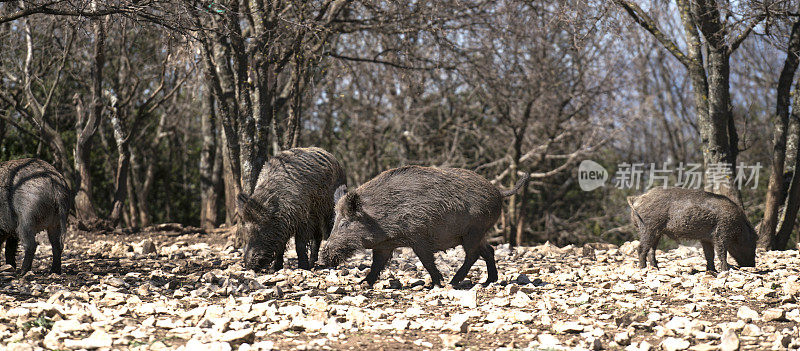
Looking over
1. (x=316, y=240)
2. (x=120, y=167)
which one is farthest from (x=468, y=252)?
(x=120, y=167)

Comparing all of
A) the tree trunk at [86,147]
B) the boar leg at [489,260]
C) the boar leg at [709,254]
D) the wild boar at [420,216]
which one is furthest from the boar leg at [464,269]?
the tree trunk at [86,147]

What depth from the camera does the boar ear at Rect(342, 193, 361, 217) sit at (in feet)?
22.5

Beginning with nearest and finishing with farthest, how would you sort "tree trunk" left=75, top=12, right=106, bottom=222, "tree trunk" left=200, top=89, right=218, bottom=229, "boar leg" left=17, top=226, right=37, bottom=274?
"boar leg" left=17, top=226, right=37, bottom=274, "tree trunk" left=75, top=12, right=106, bottom=222, "tree trunk" left=200, top=89, right=218, bottom=229

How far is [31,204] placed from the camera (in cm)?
730

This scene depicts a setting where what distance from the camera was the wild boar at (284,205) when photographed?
8156 mm

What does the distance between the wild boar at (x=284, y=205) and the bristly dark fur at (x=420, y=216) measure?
4.04 ft

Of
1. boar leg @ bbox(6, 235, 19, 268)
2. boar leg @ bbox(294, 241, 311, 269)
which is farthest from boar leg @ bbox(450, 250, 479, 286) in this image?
boar leg @ bbox(6, 235, 19, 268)

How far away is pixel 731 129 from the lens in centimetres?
1102

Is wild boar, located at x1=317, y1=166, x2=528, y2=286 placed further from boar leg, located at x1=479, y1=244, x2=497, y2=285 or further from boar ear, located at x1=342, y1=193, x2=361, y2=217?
boar leg, located at x1=479, y1=244, x2=497, y2=285

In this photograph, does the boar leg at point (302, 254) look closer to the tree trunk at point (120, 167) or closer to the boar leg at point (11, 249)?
the boar leg at point (11, 249)

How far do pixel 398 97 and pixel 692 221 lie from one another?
1002 cm

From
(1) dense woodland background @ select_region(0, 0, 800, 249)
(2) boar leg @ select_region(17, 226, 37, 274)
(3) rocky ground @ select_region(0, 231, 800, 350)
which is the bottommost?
(3) rocky ground @ select_region(0, 231, 800, 350)

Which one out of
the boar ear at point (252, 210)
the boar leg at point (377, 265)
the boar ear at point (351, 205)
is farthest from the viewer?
the boar ear at point (252, 210)

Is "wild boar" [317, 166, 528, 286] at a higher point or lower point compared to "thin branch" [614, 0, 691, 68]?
lower
